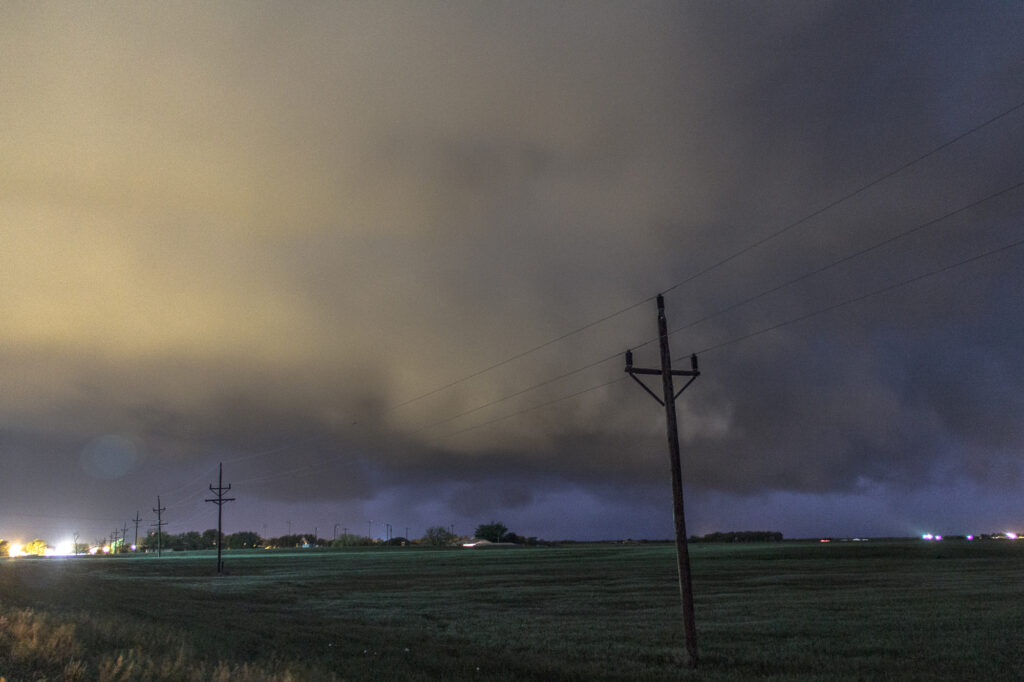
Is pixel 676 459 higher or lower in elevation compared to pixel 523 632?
higher

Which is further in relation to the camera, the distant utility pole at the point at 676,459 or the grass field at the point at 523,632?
the distant utility pole at the point at 676,459

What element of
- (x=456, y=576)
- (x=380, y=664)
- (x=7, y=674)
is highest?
(x=7, y=674)

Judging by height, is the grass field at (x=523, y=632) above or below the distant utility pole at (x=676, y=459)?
below

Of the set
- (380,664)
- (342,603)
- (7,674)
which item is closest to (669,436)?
(380,664)

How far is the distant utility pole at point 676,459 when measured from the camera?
24.5 m

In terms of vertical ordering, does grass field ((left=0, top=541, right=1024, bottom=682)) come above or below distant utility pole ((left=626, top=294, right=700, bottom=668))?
below

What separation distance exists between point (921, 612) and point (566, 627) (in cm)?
1921

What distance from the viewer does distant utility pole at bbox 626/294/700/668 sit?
80.2ft

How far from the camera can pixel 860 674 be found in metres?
21.7

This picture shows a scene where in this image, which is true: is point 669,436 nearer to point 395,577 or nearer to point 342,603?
point 342,603

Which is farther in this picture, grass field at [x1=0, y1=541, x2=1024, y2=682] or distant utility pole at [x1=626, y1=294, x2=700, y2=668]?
distant utility pole at [x1=626, y1=294, x2=700, y2=668]

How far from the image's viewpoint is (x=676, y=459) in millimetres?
26203

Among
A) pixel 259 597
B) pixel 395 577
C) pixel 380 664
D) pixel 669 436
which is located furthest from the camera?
pixel 395 577

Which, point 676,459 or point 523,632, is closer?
point 676,459
